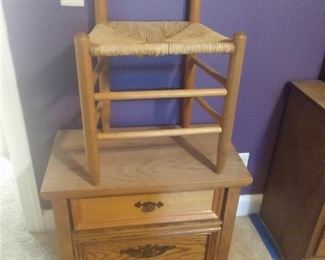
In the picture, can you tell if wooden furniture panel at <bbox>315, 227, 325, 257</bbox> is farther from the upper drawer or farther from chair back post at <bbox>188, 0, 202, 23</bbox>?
chair back post at <bbox>188, 0, 202, 23</bbox>

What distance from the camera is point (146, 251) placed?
0.85 meters

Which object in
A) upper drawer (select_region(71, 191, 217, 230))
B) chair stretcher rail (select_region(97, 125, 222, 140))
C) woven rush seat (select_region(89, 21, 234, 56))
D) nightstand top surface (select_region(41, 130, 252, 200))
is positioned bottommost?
upper drawer (select_region(71, 191, 217, 230))

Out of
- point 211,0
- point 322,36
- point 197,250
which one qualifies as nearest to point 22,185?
point 197,250

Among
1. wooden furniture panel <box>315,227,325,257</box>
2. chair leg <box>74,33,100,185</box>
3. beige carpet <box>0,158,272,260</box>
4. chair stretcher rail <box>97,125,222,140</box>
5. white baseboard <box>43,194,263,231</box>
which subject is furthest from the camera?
white baseboard <box>43,194,263,231</box>

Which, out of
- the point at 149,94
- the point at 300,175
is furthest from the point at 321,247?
the point at 149,94

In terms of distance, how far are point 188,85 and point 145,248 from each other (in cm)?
46

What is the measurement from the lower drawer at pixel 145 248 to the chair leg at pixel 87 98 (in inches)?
8.2

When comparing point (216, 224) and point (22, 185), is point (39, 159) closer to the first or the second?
point (22, 185)

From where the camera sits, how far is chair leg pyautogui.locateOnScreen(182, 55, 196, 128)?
34.4 inches

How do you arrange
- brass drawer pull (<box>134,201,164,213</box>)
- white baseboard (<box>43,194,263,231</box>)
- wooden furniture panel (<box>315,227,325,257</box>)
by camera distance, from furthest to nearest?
white baseboard (<box>43,194,263,231</box>)
wooden furniture panel (<box>315,227,325,257</box>)
brass drawer pull (<box>134,201,164,213</box>)

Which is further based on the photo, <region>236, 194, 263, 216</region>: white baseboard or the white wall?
<region>236, 194, 263, 216</region>: white baseboard

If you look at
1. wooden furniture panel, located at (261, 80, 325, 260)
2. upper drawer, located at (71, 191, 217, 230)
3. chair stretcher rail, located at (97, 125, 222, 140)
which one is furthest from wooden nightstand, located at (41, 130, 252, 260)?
wooden furniture panel, located at (261, 80, 325, 260)

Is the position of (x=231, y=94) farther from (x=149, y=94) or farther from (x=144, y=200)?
(x=144, y=200)

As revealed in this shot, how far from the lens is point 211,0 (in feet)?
2.79
